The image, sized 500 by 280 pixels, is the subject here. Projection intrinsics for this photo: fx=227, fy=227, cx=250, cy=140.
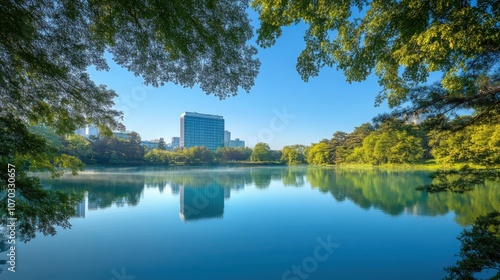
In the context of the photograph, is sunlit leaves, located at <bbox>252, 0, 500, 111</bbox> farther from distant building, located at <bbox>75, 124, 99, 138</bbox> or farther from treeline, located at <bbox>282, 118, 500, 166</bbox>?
distant building, located at <bbox>75, 124, 99, 138</bbox>

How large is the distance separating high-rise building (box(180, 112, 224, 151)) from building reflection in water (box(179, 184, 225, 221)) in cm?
7635

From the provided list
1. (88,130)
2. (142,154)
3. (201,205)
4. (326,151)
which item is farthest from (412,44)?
(326,151)

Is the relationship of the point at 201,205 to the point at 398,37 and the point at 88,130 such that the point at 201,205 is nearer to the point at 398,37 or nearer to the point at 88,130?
the point at 398,37

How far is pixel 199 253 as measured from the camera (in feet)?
19.7

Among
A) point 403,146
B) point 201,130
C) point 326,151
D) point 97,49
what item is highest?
point 201,130

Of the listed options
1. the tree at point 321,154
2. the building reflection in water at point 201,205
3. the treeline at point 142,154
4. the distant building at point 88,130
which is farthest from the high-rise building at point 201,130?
the building reflection in water at point 201,205

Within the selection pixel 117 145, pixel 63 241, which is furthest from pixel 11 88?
pixel 117 145

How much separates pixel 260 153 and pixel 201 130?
36.6 metres

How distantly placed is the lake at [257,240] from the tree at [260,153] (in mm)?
54107

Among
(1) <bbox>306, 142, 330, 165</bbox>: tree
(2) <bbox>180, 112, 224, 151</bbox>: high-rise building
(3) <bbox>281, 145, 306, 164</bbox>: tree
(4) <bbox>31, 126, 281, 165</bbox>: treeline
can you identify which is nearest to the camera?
(4) <bbox>31, 126, 281, 165</bbox>: treeline

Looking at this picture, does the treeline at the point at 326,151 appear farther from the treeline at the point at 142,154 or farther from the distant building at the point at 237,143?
the distant building at the point at 237,143

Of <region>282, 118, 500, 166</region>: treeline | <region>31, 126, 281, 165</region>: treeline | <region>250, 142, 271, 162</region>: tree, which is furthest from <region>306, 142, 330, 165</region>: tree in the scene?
<region>31, 126, 281, 165</region>: treeline

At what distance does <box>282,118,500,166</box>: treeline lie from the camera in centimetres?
367

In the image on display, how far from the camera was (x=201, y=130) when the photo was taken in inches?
3686
